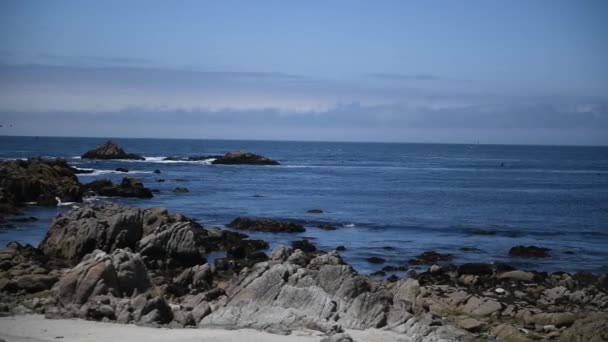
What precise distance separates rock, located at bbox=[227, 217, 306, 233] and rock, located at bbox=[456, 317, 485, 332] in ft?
77.8

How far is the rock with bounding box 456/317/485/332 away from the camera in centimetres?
2138

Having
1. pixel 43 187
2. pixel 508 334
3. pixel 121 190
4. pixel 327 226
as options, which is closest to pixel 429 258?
pixel 327 226

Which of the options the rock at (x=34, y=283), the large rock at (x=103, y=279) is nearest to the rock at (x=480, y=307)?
the large rock at (x=103, y=279)

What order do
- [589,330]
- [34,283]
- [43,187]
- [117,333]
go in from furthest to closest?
[43,187]
[34,283]
[589,330]
[117,333]

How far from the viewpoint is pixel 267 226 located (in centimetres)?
4559

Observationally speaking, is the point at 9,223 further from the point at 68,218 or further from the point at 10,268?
the point at 10,268

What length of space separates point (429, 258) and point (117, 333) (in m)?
20.7

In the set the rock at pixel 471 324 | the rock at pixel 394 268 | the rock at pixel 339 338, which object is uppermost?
the rock at pixel 339 338

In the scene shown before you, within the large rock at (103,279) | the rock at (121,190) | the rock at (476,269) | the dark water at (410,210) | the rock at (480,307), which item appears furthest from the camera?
the rock at (121,190)

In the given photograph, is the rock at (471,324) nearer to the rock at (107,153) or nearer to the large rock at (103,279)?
the large rock at (103,279)

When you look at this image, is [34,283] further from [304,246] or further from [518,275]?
[518,275]

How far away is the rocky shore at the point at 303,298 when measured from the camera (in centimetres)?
2008

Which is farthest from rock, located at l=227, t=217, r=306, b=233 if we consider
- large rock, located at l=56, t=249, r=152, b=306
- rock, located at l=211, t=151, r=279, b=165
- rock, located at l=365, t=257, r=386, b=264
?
rock, located at l=211, t=151, r=279, b=165

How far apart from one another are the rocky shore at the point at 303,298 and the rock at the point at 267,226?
1494 cm
